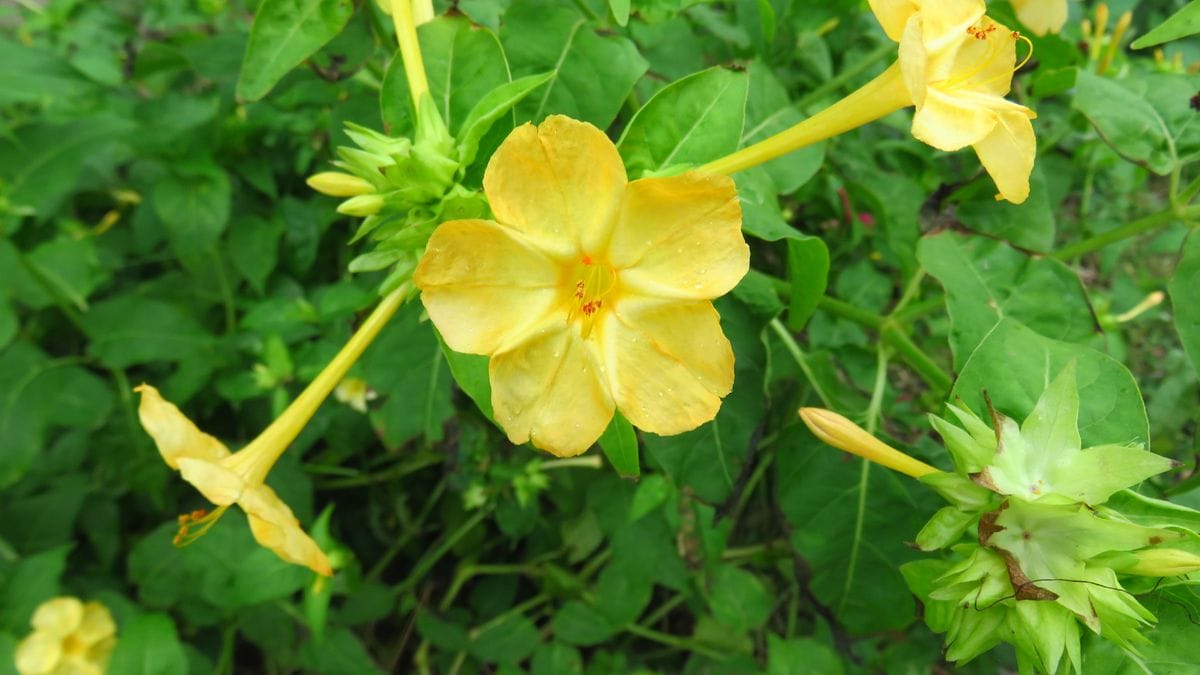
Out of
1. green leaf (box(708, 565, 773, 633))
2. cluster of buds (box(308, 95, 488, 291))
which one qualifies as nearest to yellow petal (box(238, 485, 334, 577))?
cluster of buds (box(308, 95, 488, 291))

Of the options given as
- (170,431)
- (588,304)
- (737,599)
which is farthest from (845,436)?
(737,599)

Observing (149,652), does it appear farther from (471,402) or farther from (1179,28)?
(1179,28)

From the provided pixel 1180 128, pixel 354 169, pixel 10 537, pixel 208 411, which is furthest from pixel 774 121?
pixel 10 537

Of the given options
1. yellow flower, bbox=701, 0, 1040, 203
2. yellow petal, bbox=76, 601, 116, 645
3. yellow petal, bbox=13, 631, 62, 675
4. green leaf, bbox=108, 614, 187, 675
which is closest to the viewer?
yellow flower, bbox=701, 0, 1040, 203

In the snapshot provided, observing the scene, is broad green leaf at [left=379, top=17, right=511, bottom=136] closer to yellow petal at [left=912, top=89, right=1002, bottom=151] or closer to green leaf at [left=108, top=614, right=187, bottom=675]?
yellow petal at [left=912, top=89, right=1002, bottom=151]

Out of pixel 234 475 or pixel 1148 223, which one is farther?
pixel 1148 223

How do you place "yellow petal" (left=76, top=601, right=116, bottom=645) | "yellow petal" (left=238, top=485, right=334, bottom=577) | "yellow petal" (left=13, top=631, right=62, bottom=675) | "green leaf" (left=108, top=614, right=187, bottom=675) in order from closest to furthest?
"yellow petal" (left=238, top=485, right=334, bottom=577), "green leaf" (left=108, top=614, right=187, bottom=675), "yellow petal" (left=13, top=631, right=62, bottom=675), "yellow petal" (left=76, top=601, right=116, bottom=645)

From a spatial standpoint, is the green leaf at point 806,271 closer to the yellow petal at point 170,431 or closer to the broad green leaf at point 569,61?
the broad green leaf at point 569,61
